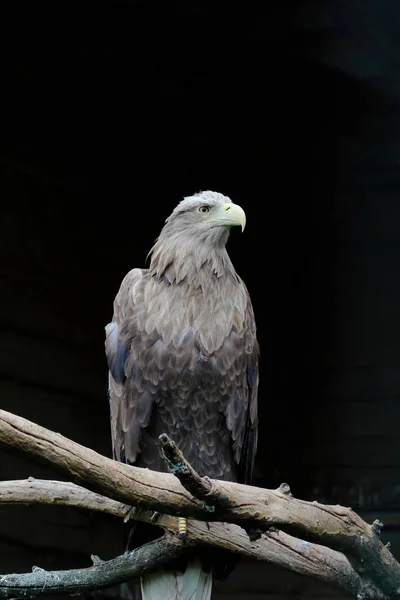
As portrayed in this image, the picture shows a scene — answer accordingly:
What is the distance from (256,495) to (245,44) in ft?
9.59

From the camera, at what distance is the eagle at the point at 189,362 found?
3.54 meters

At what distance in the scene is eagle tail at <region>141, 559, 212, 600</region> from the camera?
3.63 metres

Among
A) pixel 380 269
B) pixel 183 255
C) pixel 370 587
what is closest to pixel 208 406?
pixel 183 255

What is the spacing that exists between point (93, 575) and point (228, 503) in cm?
88

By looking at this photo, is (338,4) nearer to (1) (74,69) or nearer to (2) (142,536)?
(1) (74,69)

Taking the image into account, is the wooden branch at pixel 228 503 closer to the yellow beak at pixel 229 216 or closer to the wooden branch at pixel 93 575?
the wooden branch at pixel 93 575

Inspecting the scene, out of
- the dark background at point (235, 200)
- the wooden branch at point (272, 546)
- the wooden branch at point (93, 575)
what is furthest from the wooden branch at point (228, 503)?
the dark background at point (235, 200)

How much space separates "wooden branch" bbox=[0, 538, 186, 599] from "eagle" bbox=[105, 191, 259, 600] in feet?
1.03

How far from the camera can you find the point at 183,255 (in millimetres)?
3715

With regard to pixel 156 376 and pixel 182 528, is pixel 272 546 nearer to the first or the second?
pixel 182 528

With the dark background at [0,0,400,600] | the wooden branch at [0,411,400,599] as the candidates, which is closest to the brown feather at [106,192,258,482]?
the wooden branch at [0,411,400,599]

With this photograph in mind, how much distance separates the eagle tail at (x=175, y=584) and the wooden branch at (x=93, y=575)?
22 centimetres

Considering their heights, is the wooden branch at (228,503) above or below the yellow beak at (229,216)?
below

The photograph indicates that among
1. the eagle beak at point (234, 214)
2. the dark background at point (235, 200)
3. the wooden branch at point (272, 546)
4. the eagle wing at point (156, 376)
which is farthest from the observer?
the dark background at point (235, 200)
